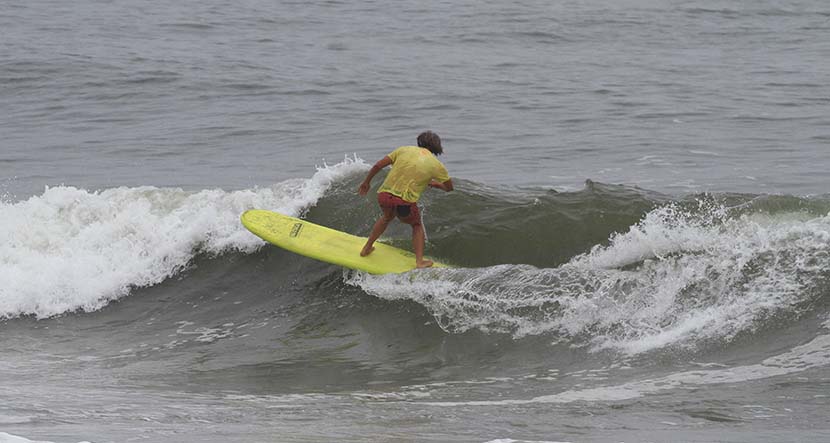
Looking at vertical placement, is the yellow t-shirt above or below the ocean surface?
above

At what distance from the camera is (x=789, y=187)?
1279 cm

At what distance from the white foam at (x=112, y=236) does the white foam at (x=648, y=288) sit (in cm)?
240

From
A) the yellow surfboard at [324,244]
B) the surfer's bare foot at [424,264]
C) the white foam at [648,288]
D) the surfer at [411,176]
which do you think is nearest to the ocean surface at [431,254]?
the white foam at [648,288]

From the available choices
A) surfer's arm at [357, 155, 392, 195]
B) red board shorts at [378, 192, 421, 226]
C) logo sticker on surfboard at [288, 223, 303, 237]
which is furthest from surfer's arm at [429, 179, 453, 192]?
logo sticker on surfboard at [288, 223, 303, 237]

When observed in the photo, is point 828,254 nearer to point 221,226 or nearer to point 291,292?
point 291,292

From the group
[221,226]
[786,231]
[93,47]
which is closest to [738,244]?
[786,231]

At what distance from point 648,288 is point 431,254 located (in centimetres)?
242

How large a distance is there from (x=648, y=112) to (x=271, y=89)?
7.14 meters

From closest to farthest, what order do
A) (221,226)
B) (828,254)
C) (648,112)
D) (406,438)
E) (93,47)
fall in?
(406,438) < (828,254) < (221,226) < (648,112) < (93,47)

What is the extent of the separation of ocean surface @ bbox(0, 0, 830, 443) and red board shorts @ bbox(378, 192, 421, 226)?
522mm

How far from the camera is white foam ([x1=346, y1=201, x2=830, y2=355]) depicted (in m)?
7.96

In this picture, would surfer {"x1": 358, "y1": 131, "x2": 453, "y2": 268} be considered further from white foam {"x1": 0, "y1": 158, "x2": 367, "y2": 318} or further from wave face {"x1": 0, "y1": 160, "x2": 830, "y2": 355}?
white foam {"x1": 0, "y1": 158, "x2": 367, "y2": 318}

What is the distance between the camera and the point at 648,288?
8.34 m

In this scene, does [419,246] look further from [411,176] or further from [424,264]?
[411,176]
